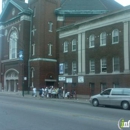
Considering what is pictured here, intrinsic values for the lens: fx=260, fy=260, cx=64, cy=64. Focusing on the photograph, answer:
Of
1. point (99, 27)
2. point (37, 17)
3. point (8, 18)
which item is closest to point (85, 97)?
point (99, 27)

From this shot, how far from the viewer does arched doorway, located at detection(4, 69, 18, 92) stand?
4834 cm

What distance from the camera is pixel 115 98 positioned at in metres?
21.0

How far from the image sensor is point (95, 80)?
30.7 m

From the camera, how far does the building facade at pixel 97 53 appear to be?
27.9 meters

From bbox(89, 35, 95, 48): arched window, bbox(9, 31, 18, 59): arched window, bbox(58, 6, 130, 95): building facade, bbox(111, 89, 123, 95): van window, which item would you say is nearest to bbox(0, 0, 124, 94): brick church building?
bbox(9, 31, 18, 59): arched window

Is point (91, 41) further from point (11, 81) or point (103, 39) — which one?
point (11, 81)

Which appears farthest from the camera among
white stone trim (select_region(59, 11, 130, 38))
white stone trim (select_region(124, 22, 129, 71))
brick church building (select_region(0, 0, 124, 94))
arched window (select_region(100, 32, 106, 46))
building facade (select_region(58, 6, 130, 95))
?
brick church building (select_region(0, 0, 124, 94))

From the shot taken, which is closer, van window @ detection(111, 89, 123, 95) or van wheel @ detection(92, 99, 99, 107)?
van window @ detection(111, 89, 123, 95)

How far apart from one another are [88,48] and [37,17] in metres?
16.0

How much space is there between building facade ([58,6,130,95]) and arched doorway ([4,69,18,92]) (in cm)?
1498

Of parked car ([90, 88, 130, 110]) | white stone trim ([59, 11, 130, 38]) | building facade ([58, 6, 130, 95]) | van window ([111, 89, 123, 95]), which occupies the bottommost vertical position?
parked car ([90, 88, 130, 110])

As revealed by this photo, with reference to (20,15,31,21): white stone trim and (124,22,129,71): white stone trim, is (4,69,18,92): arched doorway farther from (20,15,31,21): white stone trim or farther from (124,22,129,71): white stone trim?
(124,22,129,71): white stone trim

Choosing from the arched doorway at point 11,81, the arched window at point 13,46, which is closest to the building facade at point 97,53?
the arched doorway at point 11,81

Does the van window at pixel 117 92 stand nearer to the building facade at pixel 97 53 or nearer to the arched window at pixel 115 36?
the building facade at pixel 97 53
